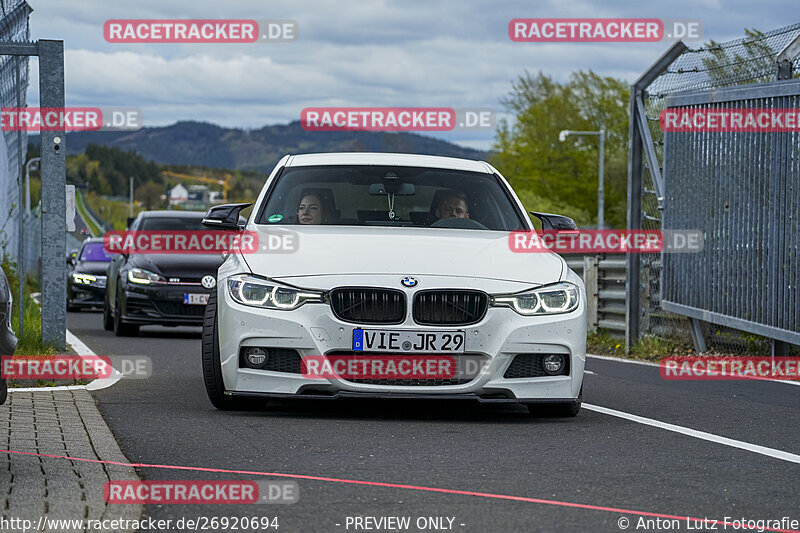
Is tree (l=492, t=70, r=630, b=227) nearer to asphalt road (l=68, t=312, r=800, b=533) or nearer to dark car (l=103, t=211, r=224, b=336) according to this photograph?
dark car (l=103, t=211, r=224, b=336)

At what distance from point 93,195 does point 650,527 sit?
550 ft

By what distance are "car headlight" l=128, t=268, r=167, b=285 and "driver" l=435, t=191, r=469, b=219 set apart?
807 centimetres

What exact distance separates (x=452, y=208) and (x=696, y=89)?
266 inches

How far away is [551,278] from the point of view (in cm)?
792

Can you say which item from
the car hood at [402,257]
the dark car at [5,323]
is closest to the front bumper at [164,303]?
the car hood at [402,257]

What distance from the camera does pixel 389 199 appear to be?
908cm

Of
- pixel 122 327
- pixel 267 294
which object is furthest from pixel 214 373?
pixel 122 327

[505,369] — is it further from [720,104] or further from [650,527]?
[720,104]

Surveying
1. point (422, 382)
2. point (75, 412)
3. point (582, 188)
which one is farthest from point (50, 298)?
point (582, 188)

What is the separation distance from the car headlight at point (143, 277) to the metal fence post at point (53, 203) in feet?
17.3

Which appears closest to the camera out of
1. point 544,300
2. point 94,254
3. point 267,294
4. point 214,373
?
point 267,294

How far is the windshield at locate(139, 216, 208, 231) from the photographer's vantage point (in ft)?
60.9

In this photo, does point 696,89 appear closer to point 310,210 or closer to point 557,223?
point 557,223

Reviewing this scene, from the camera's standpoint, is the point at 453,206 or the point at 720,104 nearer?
the point at 453,206
